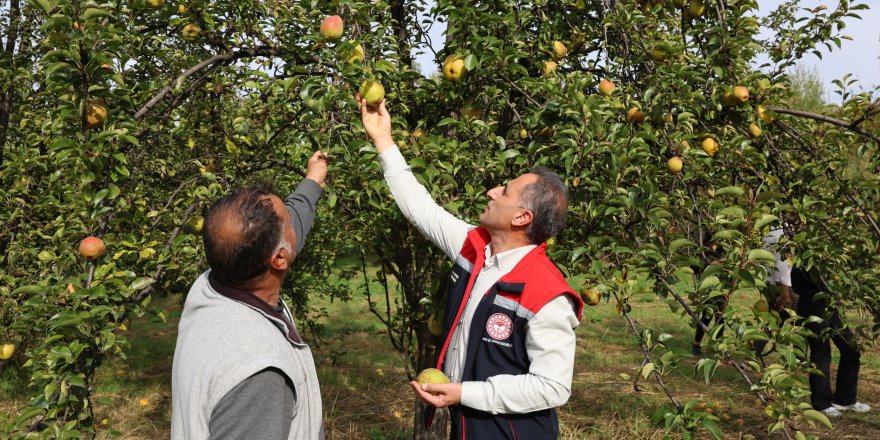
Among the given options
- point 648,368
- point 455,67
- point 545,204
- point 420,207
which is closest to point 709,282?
point 648,368

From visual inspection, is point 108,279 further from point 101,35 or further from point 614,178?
point 614,178

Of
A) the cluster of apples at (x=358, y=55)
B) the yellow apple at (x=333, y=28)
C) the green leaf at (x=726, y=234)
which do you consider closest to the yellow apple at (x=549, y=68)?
the cluster of apples at (x=358, y=55)

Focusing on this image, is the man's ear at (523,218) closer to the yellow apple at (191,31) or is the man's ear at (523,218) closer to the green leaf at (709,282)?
the green leaf at (709,282)

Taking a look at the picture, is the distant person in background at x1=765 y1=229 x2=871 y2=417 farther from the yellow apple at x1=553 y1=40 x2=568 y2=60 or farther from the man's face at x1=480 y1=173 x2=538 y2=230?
the man's face at x1=480 y1=173 x2=538 y2=230

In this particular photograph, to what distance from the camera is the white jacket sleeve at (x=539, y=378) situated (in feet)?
5.28

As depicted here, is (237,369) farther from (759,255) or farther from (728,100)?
(728,100)

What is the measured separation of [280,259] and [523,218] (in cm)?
71

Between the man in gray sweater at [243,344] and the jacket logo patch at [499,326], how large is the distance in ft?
1.62

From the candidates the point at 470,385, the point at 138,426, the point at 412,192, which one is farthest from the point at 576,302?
the point at 138,426

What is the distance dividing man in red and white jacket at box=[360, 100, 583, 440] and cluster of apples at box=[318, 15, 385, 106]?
0.50m

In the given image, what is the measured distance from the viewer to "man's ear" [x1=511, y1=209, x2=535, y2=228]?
1.78 metres

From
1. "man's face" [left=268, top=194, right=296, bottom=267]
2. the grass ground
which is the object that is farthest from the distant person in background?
"man's face" [left=268, top=194, right=296, bottom=267]

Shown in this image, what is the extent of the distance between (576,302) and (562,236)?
27.3 inches

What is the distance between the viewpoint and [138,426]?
4273 millimetres
